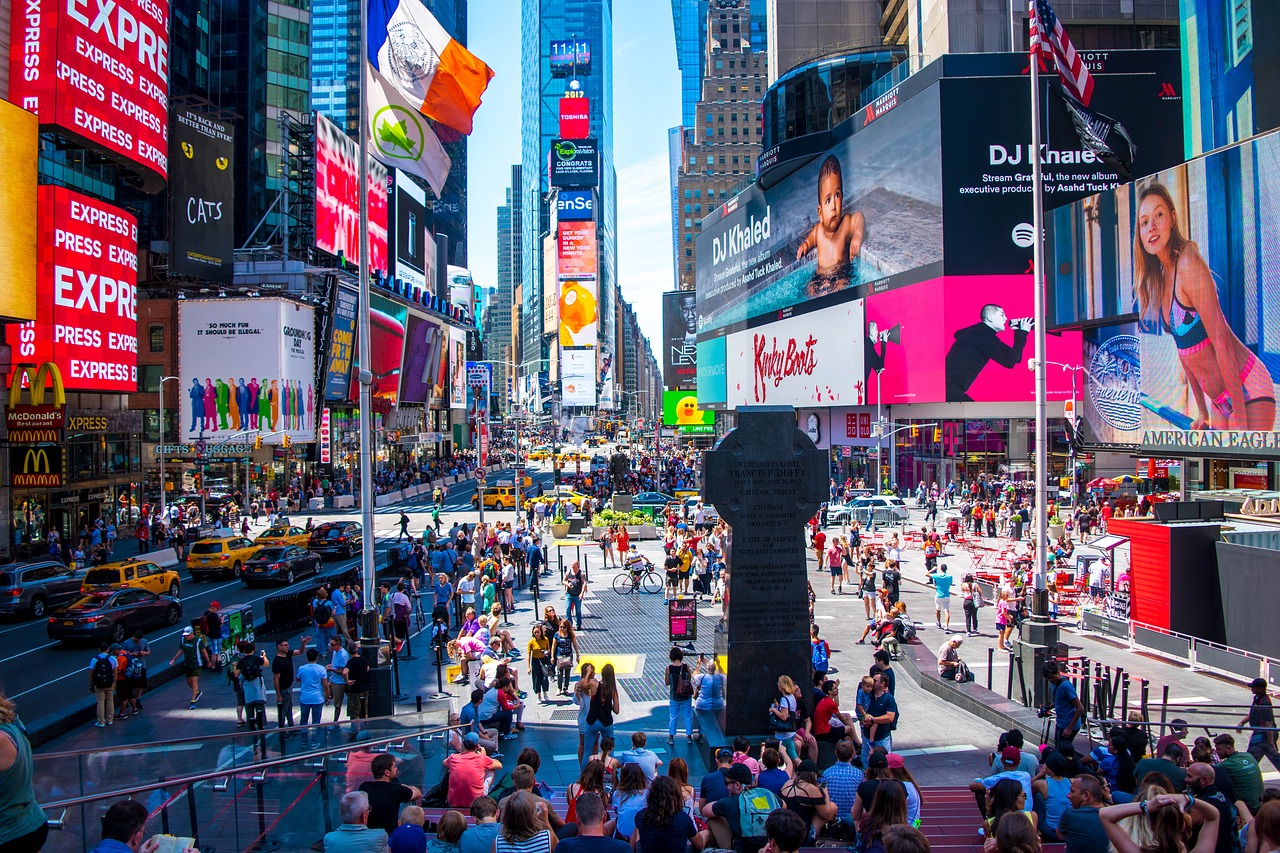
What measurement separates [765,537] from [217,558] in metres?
24.9

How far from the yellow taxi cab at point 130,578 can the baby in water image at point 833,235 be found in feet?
164

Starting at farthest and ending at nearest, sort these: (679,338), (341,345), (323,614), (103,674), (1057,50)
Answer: (679,338) < (341,345) < (323,614) < (1057,50) < (103,674)

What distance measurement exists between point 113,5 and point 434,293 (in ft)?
213

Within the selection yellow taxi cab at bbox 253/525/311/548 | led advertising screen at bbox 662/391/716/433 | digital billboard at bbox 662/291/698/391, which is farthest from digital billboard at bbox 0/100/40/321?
digital billboard at bbox 662/291/698/391

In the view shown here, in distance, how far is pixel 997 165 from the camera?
174 ft

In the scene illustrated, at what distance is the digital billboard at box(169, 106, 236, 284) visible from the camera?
52.1 metres

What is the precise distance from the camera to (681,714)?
42.5 ft

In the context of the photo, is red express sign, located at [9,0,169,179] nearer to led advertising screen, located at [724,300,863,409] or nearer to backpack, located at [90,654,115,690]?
backpack, located at [90,654,115,690]

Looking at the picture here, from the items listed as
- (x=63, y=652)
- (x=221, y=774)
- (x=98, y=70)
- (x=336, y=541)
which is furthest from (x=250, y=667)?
(x=98, y=70)

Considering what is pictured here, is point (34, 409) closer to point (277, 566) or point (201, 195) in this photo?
point (277, 566)

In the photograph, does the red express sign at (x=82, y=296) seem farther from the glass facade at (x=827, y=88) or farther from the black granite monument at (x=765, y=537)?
the glass facade at (x=827, y=88)

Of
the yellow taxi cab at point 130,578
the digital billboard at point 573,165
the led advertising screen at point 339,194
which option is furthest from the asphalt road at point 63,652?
the digital billboard at point 573,165

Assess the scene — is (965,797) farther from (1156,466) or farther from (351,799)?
(1156,466)

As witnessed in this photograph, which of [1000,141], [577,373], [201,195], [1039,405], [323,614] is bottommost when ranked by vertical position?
[323,614]
